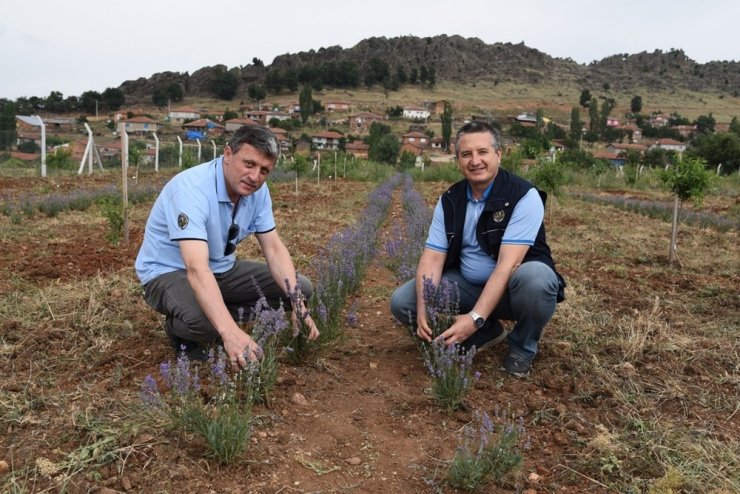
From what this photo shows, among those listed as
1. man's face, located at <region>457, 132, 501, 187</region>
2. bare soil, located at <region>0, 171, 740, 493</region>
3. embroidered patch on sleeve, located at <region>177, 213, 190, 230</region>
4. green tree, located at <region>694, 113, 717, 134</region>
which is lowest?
bare soil, located at <region>0, 171, 740, 493</region>

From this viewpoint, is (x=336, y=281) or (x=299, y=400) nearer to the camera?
(x=299, y=400)

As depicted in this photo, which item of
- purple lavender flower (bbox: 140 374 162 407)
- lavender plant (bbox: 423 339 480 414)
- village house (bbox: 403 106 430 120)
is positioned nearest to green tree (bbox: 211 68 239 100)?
village house (bbox: 403 106 430 120)

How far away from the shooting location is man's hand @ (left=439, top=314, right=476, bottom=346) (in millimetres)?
2617

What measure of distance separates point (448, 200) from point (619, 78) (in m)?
125

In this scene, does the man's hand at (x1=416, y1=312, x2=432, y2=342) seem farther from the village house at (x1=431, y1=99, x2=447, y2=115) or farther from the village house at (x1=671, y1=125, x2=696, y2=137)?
the village house at (x1=431, y1=99, x2=447, y2=115)

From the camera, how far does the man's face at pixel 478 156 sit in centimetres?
279

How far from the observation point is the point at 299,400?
2520 millimetres

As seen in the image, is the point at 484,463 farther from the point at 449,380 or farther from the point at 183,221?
the point at 183,221

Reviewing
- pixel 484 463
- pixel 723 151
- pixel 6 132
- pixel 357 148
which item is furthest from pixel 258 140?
pixel 357 148

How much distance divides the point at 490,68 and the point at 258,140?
131 metres

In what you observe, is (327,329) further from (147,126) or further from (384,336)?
(147,126)

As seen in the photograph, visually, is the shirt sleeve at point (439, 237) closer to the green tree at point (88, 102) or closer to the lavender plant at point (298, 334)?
the lavender plant at point (298, 334)

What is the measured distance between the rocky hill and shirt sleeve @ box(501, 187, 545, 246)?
105 metres

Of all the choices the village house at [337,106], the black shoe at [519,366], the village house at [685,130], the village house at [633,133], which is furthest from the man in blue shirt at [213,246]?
the village house at [337,106]
